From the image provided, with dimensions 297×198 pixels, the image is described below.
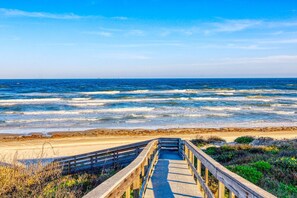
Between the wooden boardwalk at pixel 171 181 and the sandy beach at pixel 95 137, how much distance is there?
10809mm

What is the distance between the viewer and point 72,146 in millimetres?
20812

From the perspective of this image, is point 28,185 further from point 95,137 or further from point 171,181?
point 95,137

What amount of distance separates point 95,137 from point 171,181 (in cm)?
1770

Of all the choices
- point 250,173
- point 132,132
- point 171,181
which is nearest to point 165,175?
point 171,181

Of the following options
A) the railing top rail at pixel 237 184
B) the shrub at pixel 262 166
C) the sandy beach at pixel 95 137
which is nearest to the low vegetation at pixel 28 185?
the railing top rail at pixel 237 184

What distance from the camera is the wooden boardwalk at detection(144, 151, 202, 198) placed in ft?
19.5

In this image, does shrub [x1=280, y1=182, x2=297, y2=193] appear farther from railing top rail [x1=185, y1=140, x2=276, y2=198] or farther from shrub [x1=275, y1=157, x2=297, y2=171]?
railing top rail [x1=185, y1=140, x2=276, y2=198]

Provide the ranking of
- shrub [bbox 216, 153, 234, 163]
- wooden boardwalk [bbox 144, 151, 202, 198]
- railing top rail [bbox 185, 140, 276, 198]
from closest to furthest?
1. railing top rail [bbox 185, 140, 276, 198]
2. wooden boardwalk [bbox 144, 151, 202, 198]
3. shrub [bbox 216, 153, 234, 163]

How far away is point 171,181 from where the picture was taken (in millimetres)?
6910

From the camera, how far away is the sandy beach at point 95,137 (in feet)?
64.8

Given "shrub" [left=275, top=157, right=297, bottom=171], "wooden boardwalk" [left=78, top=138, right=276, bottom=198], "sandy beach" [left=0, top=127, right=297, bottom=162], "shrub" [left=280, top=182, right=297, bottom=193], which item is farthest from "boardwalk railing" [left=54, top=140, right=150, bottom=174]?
"shrub" [left=280, top=182, right=297, bottom=193]

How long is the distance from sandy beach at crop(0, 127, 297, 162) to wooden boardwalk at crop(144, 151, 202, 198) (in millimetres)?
10809

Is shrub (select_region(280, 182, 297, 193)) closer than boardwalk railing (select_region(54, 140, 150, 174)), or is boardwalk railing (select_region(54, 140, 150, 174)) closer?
shrub (select_region(280, 182, 297, 193))

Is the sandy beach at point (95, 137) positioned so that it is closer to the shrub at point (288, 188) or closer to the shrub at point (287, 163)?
the shrub at point (287, 163)
